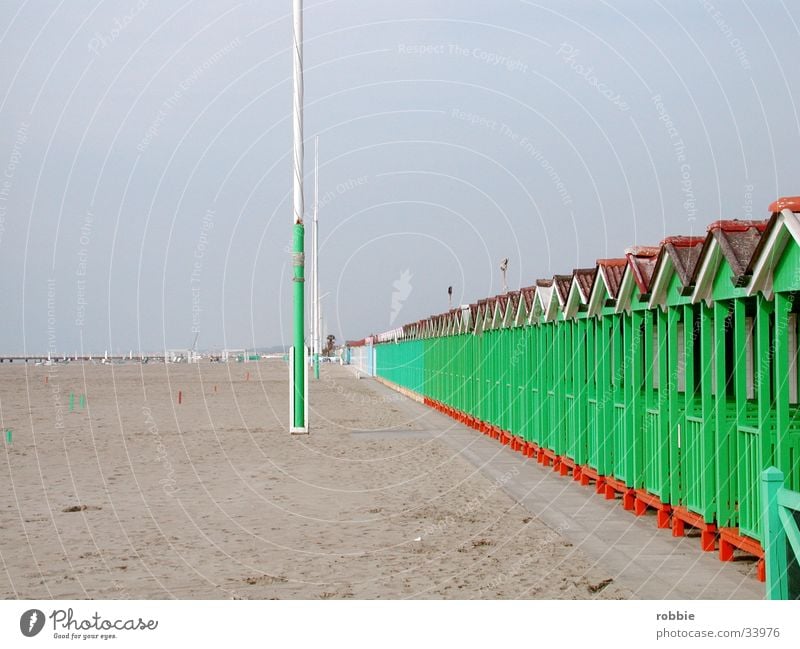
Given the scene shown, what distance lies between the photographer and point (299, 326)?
22094 mm

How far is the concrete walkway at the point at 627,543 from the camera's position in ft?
25.3

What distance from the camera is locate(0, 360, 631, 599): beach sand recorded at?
8.00 metres

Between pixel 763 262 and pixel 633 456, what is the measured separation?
4.25 meters

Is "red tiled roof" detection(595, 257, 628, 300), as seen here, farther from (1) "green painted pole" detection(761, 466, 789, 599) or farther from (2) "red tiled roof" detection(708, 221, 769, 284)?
(1) "green painted pole" detection(761, 466, 789, 599)

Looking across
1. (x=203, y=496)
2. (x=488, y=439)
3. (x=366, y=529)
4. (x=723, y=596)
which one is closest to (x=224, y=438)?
(x=488, y=439)

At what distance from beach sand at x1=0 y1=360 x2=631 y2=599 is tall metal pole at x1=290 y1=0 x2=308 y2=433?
0.89 metres

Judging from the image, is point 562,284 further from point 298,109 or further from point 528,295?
point 298,109

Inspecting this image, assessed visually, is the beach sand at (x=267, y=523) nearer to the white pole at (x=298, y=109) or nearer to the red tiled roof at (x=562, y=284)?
the red tiled roof at (x=562, y=284)

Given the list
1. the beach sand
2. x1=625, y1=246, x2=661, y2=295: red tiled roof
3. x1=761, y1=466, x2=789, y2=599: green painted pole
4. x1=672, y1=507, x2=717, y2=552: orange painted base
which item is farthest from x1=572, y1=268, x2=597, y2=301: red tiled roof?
x1=761, y1=466, x2=789, y2=599: green painted pole

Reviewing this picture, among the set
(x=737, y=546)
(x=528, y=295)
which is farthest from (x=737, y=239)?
(x=528, y=295)

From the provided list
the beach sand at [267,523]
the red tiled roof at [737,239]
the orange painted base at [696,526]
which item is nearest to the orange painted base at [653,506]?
the orange painted base at [696,526]

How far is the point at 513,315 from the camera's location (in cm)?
1927

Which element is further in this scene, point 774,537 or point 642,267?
point 642,267

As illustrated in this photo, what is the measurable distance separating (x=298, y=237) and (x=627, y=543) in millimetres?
13807
